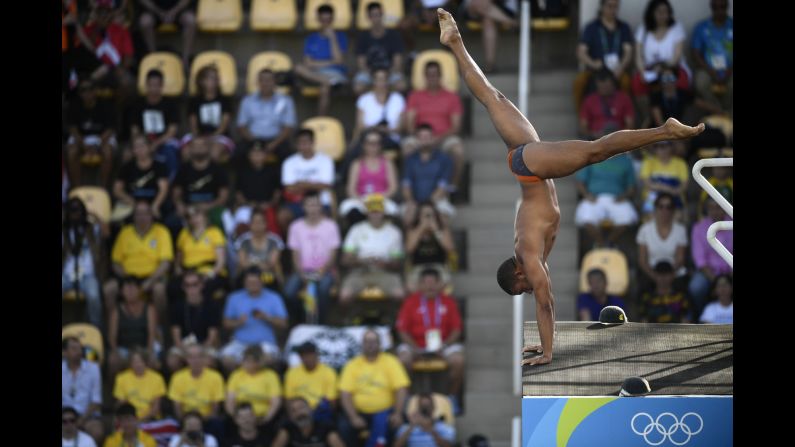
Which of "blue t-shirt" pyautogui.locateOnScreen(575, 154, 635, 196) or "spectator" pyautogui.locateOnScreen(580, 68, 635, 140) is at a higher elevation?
"spectator" pyautogui.locateOnScreen(580, 68, 635, 140)

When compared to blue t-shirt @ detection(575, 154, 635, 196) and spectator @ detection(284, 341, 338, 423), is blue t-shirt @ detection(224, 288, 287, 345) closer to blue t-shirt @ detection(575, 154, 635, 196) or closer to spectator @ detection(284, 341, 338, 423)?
spectator @ detection(284, 341, 338, 423)

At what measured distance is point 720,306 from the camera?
10.3m

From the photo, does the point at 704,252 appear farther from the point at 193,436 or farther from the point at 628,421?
the point at 628,421

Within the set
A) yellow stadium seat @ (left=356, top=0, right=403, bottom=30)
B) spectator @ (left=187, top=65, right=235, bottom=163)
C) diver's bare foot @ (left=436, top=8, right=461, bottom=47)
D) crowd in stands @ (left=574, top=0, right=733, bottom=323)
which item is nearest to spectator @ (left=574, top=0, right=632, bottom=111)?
crowd in stands @ (left=574, top=0, right=733, bottom=323)

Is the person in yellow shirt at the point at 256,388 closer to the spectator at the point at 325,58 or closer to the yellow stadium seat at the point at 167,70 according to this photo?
the spectator at the point at 325,58

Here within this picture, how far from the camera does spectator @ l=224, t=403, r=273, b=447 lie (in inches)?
406

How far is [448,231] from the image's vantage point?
430 inches

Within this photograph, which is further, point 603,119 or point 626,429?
point 603,119

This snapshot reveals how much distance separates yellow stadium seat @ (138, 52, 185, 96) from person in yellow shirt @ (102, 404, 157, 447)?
305 cm

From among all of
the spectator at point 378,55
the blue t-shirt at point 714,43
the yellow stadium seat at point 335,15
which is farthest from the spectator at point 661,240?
the yellow stadium seat at point 335,15

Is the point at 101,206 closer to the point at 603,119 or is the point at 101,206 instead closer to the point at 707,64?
the point at 603,119

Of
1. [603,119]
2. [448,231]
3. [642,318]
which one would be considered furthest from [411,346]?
[603,119]

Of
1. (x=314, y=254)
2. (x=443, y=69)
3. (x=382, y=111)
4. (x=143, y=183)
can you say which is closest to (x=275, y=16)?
(x=382, y=111)
